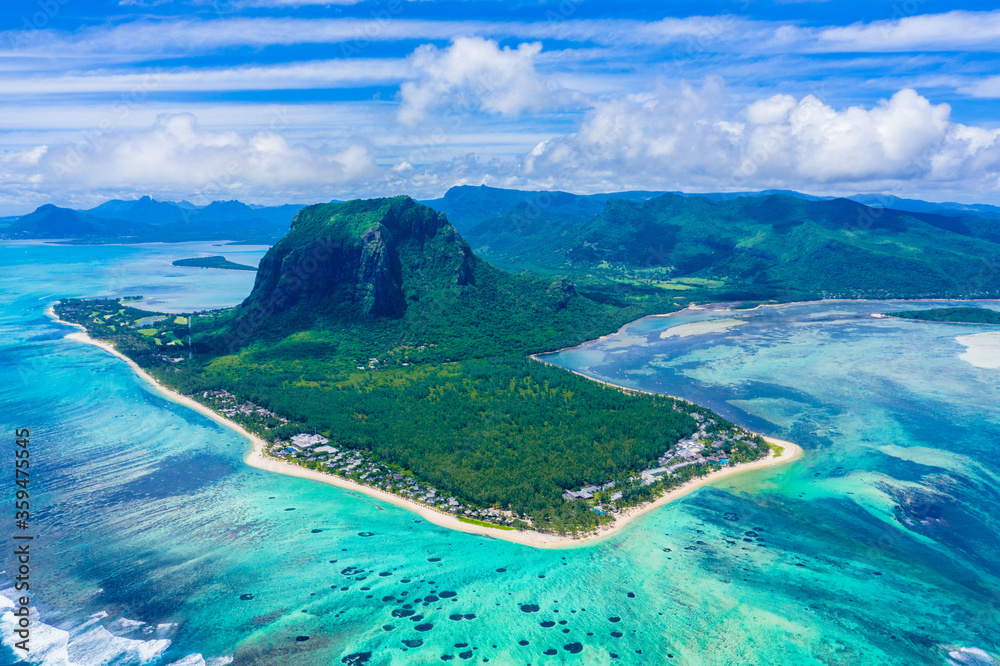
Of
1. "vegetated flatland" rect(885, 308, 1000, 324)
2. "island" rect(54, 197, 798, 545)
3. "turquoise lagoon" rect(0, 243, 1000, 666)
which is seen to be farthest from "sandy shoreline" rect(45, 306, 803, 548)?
"vegetated flatland" rect(885, 308, 1000, 324)

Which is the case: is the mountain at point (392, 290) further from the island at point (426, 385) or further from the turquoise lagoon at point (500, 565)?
the turquoise lagoon at point (500, 565)

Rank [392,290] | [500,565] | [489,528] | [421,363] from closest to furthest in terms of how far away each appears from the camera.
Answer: [500,565]
[489,528]
[421,363]
[392,290]

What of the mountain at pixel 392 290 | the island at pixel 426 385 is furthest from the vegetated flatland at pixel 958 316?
the mountain at pixel 392 290

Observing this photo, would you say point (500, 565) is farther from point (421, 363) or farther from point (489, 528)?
point (421, 363)

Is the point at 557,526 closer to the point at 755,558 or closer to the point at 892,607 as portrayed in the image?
the point at 755,558

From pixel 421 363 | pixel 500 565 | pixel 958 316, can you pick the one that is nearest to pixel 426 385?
pixel 421 363

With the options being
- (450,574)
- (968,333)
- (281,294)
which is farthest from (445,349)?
(968,333)
